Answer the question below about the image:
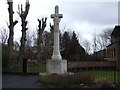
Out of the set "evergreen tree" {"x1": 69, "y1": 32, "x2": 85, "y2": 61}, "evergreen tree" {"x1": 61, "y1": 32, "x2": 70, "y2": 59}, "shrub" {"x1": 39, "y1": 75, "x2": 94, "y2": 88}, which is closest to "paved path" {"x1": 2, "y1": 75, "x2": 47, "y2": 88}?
"shrub" {"x1": 39, "y1": 75, "x2": 94, "y2": 88}

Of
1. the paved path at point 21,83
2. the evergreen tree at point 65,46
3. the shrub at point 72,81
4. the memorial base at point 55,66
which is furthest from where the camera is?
the evergreen tree at point 65,46

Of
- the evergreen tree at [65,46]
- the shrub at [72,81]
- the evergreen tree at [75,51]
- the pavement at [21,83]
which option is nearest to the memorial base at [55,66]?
the pavement at [21,83]

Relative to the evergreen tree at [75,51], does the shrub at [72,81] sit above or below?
below

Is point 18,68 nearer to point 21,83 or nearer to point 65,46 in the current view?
point 21,83

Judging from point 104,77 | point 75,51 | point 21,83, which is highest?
point 75,51

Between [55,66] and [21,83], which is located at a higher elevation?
[55,66]

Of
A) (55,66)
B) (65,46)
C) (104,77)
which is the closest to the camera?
(55,66)

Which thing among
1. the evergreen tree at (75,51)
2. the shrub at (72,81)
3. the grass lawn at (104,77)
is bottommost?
the grass lawn at (104,77)

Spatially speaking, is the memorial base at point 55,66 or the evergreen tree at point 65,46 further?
the evergreen tree at point 65,46

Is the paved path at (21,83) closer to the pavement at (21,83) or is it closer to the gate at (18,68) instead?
the pavement at (21,83)

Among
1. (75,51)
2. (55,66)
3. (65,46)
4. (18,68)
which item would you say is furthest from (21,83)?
(65,46)

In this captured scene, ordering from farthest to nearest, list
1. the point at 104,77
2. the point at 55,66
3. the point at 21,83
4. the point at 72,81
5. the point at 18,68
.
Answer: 1. the point at 18,68
2. the point at 104,77
3. the point at 55,66
4. the point at 21,83
5. the point at 72,81

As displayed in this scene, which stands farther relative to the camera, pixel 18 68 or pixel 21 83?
pixel 18 68

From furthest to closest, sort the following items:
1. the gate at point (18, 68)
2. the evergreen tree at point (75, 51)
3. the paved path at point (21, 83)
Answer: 1. the evergreen tree at point (75, 51)
2. the gate at point (18, 68)
3. the paved path at point (21, 83)
